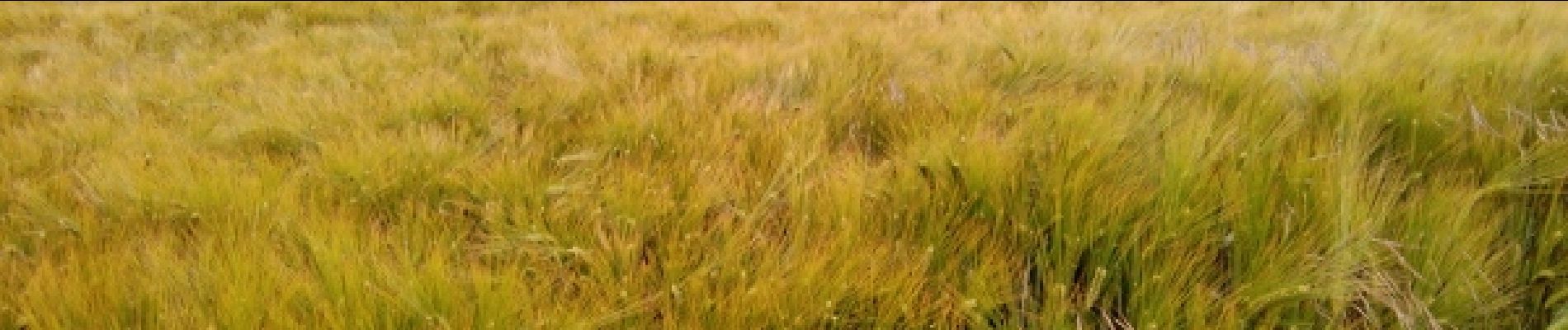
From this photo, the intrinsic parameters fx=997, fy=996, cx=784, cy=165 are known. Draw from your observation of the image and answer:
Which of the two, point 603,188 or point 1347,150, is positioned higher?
point 1347,150

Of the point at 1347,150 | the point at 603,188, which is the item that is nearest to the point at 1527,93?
the point at 1347,150

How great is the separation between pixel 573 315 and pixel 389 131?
48.9 inches

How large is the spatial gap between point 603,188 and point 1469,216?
4.45 feet

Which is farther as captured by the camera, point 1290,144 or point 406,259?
point 1290,144

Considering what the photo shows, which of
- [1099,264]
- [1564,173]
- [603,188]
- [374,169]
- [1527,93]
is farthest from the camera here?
[1527,93]

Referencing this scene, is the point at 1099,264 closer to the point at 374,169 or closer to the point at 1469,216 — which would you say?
the point at 1469,216

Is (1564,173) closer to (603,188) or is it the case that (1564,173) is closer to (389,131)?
(603,188)

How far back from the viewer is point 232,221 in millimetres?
1629

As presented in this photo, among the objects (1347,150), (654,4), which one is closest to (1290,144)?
(1347,150)

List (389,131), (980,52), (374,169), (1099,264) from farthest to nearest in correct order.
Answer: (980,52) → (389,131) → (374,169) → (1099,264)

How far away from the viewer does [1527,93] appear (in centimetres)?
211

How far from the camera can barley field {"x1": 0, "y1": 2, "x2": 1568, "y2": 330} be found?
129 cm

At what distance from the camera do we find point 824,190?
1.67 m

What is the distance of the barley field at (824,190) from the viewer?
1.29m
